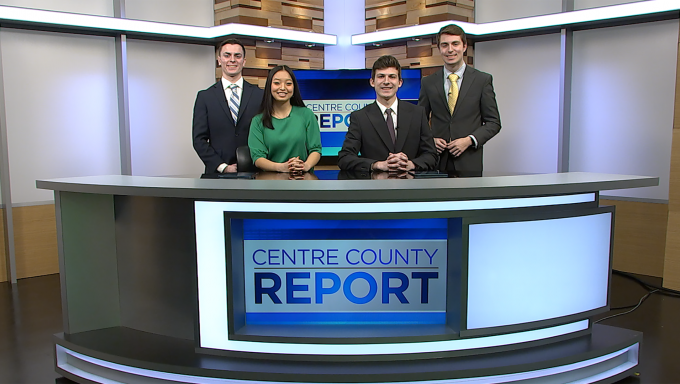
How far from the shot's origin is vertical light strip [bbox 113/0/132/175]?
4.74 meters

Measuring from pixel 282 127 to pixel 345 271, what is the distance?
1174 mm

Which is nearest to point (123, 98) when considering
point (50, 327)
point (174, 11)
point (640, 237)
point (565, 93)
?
point (174, 11)

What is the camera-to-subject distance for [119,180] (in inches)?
95.8

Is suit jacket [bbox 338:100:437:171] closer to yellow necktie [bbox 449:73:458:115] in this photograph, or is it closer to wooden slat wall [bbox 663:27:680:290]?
yellow necktie [bbox 449:73:458:115]

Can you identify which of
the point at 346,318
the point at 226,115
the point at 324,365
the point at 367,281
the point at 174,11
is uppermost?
the point at 174,11

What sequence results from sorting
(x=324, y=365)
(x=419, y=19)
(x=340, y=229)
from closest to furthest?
(x=324, y=365), (x=340, y=229), (x=419, y=19)

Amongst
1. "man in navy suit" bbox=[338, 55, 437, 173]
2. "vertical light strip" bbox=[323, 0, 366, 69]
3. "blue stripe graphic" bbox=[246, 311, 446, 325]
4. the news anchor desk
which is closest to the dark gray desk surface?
the news anchor desk

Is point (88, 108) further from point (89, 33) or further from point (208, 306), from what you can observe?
point (208, 306)

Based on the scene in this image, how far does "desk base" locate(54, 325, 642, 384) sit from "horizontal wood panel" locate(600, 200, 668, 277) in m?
2.10

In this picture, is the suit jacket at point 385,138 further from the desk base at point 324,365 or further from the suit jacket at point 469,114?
the desk base at point 324,365

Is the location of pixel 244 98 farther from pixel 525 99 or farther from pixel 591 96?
pixel 591 96

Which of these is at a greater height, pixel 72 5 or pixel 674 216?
pixel 72 5

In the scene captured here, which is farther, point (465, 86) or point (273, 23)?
point (273, 23)

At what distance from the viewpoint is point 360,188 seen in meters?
2.02
